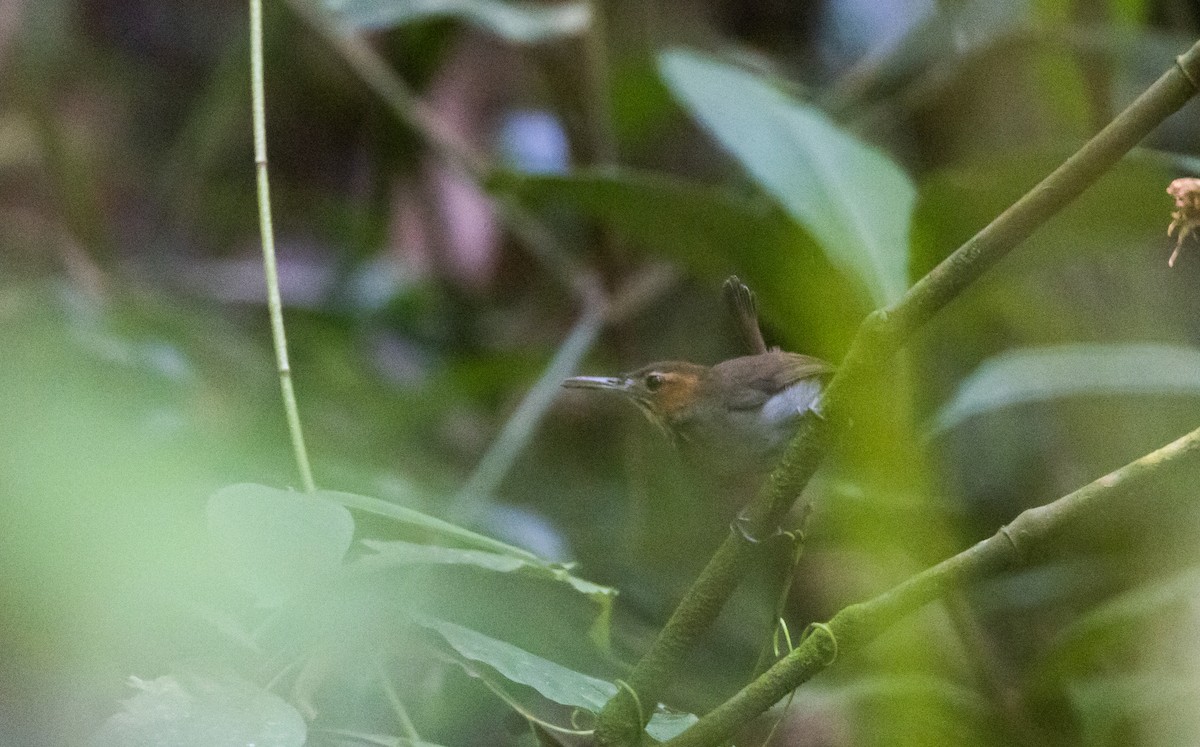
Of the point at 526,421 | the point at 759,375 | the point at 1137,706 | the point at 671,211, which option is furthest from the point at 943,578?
the point at 526,421

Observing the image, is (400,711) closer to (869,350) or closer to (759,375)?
(869,350)

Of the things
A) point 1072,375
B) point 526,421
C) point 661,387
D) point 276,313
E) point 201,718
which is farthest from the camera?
point 526,421

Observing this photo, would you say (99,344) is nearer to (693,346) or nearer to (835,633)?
(693,346)

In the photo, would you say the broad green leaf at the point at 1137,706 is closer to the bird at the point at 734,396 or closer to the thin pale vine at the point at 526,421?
the bird at the point at 734,396

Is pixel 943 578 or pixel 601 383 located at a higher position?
pixel 601 383

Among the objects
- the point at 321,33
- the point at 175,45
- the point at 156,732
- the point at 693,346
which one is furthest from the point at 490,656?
the point at 175,45

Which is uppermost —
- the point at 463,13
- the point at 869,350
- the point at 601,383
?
the point at 463,13

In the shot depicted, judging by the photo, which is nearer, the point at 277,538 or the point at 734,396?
the point at 277,538

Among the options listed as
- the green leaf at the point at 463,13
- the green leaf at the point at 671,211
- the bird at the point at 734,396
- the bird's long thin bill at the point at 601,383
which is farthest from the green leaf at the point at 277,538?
the green leaf at the point at 463,13
